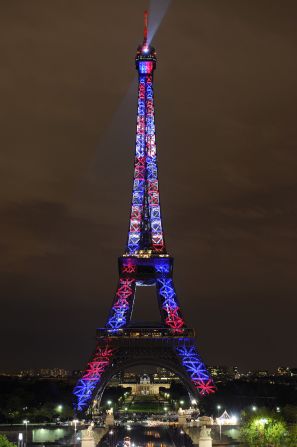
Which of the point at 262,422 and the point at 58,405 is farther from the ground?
the point at 58,405

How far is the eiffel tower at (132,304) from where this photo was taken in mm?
93062

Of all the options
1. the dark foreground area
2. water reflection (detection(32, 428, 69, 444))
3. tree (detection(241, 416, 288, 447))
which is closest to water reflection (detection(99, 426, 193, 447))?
water reflection (detection(32, 428, 69, 444))

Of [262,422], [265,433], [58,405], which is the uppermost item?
[58,405]

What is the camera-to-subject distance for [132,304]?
99750mm

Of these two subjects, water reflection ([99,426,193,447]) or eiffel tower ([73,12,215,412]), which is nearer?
water reflection ([99,426,193,447])

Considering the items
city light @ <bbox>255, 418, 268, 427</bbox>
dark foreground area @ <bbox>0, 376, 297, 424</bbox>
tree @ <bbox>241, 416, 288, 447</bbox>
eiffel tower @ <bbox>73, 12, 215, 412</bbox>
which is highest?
eiffel tower @ <bbox>73, 12, 215, 412</bbox>

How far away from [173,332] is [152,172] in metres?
23.1

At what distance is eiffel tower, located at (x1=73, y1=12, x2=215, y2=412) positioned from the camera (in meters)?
93.1

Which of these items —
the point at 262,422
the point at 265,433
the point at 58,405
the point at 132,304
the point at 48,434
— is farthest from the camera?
the point at 132,304

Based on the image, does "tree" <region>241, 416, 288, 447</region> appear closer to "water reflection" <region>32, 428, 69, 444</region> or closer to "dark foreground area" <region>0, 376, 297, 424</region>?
"dark foreground area" <region>0, 376, 297, 424</region>

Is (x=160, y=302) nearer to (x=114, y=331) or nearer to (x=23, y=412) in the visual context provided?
(x=114, y=331)

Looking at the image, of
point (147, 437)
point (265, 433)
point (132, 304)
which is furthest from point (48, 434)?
point (132, 304)

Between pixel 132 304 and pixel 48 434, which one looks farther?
pixel 132 304

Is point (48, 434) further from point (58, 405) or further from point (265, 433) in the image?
point (265, 433)
